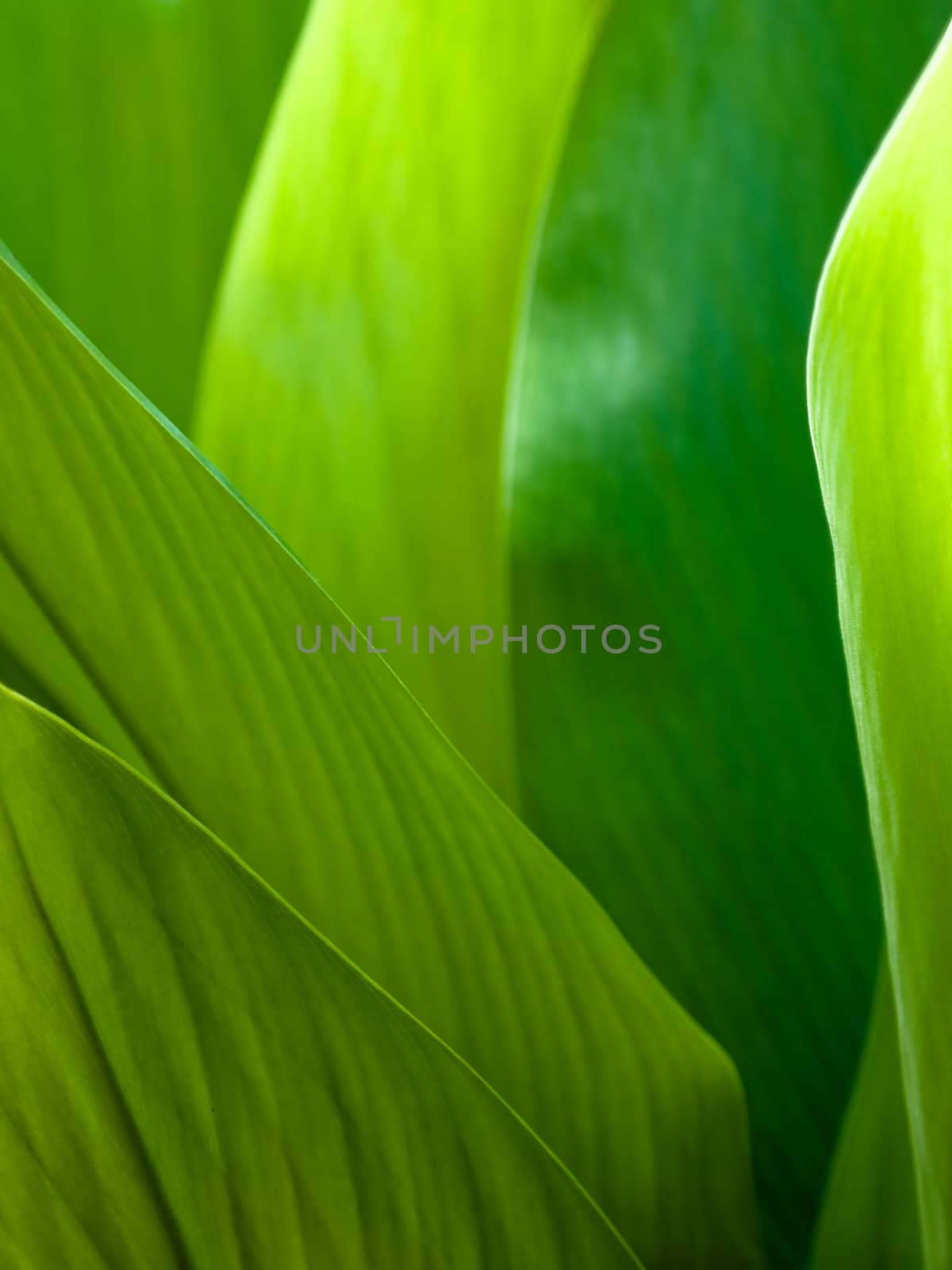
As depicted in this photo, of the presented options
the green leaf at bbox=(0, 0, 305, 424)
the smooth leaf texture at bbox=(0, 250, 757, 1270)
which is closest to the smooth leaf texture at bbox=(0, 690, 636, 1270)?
the smooth leaf texture at bbox=(0, 250, 757, 1270)

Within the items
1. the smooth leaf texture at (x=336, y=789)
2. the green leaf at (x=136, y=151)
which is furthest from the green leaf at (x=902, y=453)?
the green leaf at (x=136, y=151)

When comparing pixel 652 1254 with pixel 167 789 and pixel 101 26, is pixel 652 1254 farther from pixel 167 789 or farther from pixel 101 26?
pixel 101 26

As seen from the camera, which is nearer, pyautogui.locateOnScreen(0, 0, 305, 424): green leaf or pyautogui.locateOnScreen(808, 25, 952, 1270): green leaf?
pyautogui.locateOnScreen(808, 25, 952, 1270): green leaf

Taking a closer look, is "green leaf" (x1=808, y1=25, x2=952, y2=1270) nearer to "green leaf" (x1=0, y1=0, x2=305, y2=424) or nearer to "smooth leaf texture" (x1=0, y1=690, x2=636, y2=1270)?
"smooth leaf texture" (x1=0, y1=690, x2=636, y2=1270)

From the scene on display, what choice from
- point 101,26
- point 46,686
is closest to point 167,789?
point 46,686

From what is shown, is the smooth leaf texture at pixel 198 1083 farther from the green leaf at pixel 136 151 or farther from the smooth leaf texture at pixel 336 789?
the green leaf at pixel 136 151
